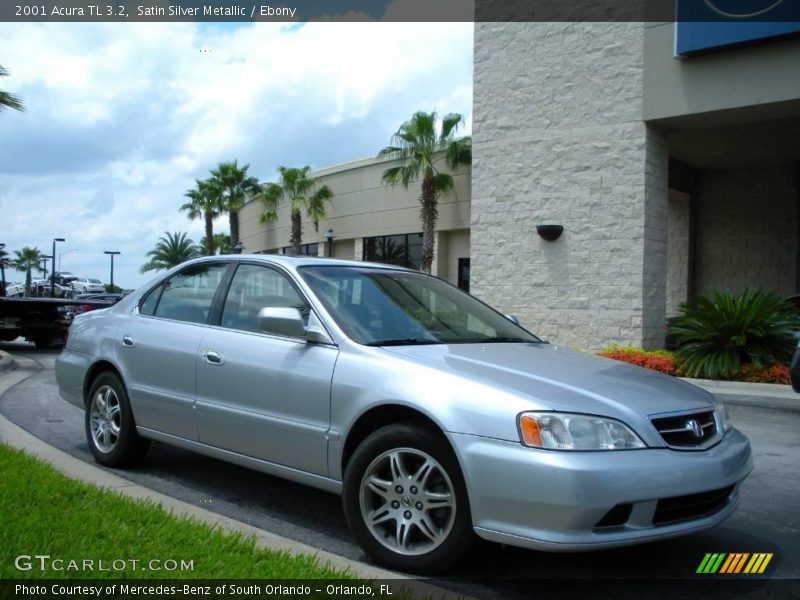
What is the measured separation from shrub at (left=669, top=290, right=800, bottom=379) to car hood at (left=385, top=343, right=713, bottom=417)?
8.47m

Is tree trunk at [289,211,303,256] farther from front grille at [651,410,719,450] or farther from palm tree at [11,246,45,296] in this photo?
palm tree at [11,246,45,296]

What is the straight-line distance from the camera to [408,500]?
11.8ft

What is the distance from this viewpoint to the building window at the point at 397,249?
86.0 ft

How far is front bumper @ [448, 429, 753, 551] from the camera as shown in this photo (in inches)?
123

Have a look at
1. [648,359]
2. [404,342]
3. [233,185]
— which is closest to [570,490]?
[404,342]

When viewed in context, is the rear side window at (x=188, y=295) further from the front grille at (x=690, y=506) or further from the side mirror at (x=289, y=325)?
the front grille at (x=690, y=506)

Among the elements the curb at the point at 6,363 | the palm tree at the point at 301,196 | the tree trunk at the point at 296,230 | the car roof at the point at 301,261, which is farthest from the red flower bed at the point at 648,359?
the tree trunk at the point at 296,230

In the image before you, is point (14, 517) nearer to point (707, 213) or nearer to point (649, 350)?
point (649, 350)

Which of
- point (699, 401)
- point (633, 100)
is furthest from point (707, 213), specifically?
point (699, 401)

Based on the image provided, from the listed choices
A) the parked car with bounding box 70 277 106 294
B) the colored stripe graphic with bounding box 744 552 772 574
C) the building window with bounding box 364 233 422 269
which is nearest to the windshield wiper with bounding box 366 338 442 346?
the colored stripe graphic with bounding box 744 552 772 574

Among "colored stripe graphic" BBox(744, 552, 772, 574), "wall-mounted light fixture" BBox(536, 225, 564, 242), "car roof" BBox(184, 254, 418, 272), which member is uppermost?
"wall-mounted light fixture" BBox(536, 225, 564, 242)

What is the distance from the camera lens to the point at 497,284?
16781mm

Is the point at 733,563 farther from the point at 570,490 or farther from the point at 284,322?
the point at 284,322

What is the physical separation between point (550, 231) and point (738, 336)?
4739mm
